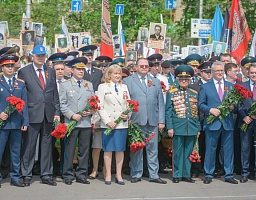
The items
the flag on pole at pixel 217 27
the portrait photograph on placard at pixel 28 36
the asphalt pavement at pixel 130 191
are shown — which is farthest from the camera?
the flag on pole at pixel 217 27

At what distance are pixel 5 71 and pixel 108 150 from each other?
219 centimetres

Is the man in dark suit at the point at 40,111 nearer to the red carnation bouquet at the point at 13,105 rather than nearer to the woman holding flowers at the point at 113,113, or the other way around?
the red carnation bouquet at the point at 13,105

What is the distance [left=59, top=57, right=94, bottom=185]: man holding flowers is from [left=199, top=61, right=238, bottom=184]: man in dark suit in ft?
6.70

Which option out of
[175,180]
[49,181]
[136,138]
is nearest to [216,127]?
[175,180]

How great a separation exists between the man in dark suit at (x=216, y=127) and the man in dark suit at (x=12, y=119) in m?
3.13

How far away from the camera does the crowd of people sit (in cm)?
1102

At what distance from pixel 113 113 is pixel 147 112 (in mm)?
672

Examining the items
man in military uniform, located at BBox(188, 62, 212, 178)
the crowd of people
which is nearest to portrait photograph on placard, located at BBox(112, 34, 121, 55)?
man in military uniform, located at BBox(188, 62, 212, 178)

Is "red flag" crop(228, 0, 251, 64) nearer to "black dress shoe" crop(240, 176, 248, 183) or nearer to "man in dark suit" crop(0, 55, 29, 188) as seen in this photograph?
"black dress shoe" crop(240, 176, 248, 183)

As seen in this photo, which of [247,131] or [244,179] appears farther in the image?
[247,131]

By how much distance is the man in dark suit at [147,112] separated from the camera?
1145 centimetres

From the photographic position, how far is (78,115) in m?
11.1

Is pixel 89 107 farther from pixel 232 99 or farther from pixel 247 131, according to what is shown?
pixel 247 131

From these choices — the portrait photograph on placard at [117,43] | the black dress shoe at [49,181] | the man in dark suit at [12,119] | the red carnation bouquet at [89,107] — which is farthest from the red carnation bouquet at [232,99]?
the portrait photograph on placard at [117,43]
